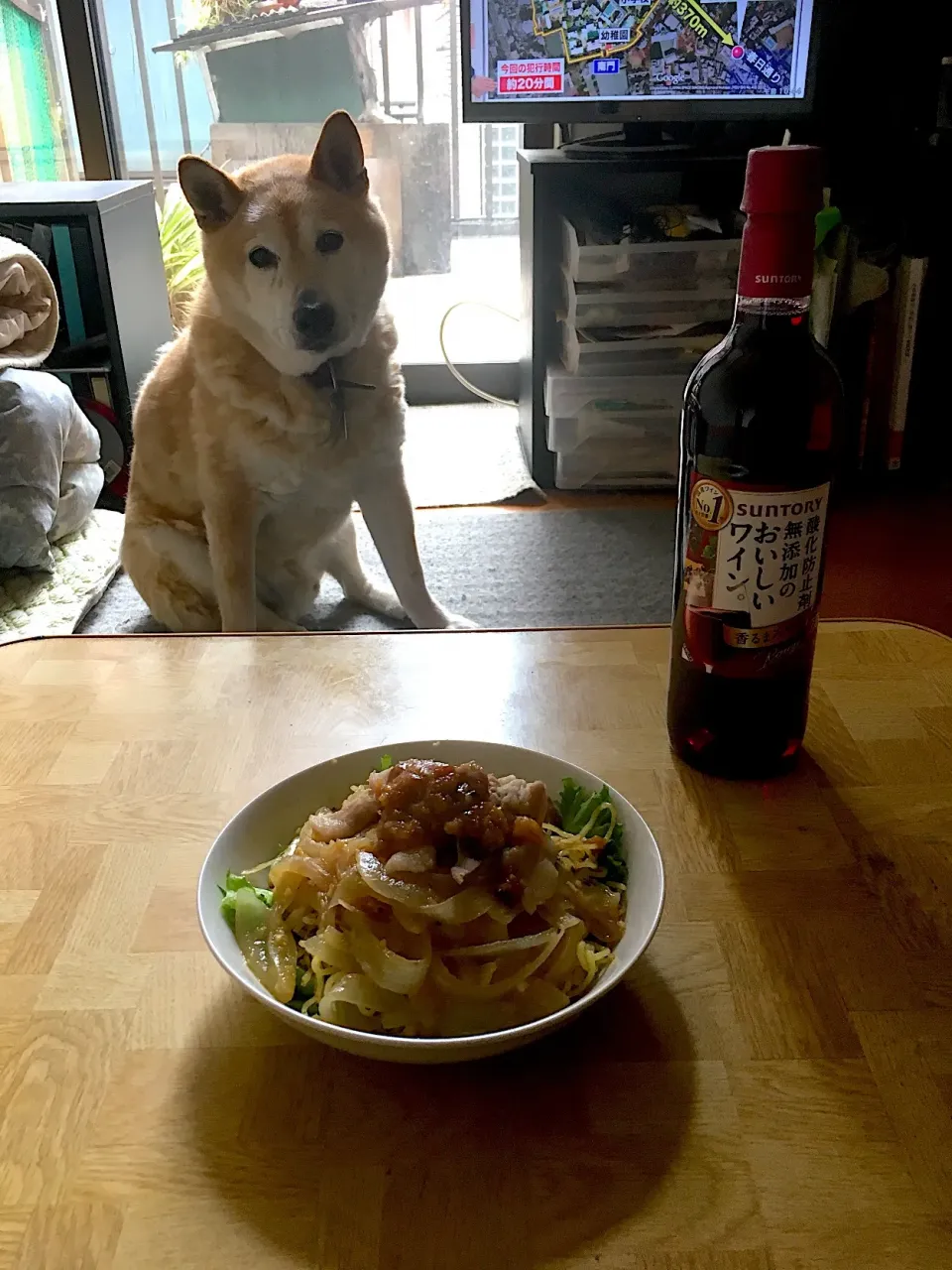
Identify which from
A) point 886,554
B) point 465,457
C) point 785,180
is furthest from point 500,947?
point 465,457

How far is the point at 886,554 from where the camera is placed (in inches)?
78.0

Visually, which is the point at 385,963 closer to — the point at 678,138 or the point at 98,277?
the point at 98,277

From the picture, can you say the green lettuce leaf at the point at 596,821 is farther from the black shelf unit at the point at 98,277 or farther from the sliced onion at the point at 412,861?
the black shelf unit at the point at 98,277

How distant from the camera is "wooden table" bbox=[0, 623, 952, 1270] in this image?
424 mm

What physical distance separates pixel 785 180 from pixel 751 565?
207mm

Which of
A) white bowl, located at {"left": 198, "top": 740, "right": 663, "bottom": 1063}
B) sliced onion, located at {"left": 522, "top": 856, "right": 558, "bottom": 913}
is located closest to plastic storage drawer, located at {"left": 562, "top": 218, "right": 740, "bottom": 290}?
white bowl, located at {"left": 198, "top": 740, "right": 663, "bottom": 1063}

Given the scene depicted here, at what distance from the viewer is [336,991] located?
1.59 ft

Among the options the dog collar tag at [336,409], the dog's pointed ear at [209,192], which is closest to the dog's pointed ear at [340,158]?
the dog's pointed ear at [209,192]

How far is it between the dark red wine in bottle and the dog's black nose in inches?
33.0

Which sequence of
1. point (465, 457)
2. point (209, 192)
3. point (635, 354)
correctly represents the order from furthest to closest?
point (465, 457)
point (635, 354)
point (209, 192)

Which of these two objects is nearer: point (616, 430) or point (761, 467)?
point (761, 467)

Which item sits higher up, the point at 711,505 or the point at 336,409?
the point at 711,505

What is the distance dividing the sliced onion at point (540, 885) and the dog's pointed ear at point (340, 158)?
3.65 ft

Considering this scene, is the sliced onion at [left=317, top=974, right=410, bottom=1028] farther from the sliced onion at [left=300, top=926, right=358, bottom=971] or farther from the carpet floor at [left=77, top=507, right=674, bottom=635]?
the carpet floor at [left=77, top=507, right=674, bottom=635]
